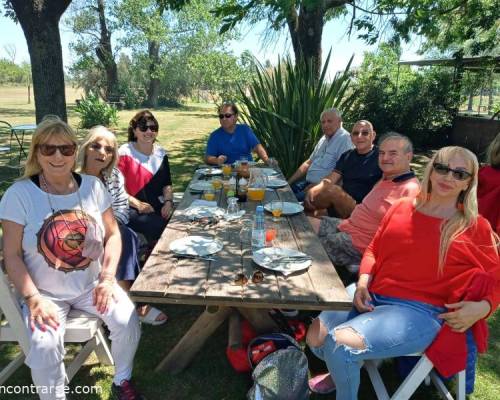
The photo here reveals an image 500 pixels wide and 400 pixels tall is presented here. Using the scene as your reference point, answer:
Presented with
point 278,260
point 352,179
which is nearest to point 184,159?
point 352,179

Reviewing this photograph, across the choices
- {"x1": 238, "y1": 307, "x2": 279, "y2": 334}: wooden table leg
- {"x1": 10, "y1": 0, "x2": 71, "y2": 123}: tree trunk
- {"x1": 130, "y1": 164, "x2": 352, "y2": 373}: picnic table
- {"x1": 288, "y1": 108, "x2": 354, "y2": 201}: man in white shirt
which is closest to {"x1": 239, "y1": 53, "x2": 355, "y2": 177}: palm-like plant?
{"x1": 288, "y1": 108, "x2": 354, "y2": 201}: man in white shirt

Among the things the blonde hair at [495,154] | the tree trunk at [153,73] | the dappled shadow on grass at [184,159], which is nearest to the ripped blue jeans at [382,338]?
the blonde hair at [495,154]

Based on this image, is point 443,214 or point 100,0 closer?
point 443,214

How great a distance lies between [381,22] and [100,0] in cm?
2510

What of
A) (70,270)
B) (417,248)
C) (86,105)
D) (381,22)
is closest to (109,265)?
(70,270)

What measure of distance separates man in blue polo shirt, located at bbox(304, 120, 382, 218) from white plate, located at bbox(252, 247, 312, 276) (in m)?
1.68

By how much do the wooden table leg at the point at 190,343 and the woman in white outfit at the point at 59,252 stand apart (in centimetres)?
35

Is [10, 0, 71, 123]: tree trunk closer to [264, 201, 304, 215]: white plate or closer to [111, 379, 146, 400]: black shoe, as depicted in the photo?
[264, 201, 304, 215]: white plate

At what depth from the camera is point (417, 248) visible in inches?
77.0

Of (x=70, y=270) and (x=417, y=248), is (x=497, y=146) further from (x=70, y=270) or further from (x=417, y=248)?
(x=70, y=270)

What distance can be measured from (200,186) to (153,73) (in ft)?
102

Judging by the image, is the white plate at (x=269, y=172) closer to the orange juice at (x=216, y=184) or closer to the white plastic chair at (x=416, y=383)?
the orange juice at (x=216, y=184)

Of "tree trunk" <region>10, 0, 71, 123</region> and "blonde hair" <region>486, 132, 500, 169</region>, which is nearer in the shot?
"blonde hair" <region>486, 132, 500, 169</region>

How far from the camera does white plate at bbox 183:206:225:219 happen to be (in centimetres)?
268
